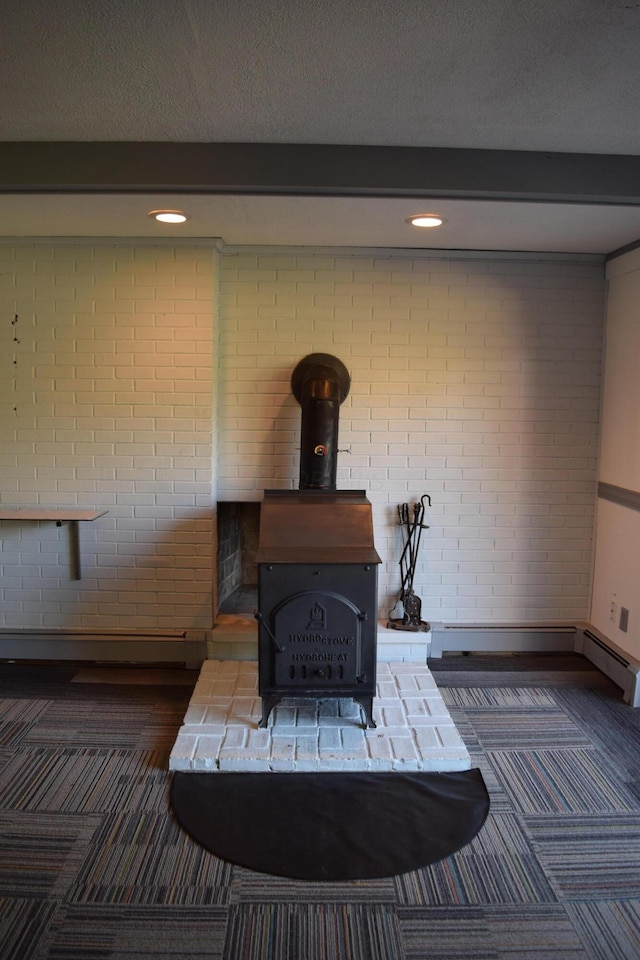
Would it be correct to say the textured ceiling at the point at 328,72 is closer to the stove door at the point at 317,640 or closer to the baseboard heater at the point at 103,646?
the stove door at the point at 317,640

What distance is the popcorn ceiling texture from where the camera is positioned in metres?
3.63

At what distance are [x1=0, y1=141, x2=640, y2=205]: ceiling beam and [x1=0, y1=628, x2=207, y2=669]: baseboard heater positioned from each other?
2.34 meters

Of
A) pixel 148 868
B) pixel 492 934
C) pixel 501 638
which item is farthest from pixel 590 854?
pixel 501 638

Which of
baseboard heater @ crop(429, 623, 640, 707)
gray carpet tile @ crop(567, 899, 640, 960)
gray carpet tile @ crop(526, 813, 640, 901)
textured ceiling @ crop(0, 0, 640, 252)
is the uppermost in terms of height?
textured ceiling @ crop(0, 0, 640, 252)

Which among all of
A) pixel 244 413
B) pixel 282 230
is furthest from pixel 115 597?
pixel 282 230

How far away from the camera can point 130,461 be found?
12.2ft

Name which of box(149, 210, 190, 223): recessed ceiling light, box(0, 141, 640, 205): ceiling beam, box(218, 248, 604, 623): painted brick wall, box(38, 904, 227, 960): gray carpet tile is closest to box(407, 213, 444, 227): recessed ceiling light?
box(0, 141, 640, 205): ceiling beam

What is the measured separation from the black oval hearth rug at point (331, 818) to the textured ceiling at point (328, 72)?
244cm

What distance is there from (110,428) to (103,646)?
4.04 feet

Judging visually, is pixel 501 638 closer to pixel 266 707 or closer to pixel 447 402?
pixel 447 402

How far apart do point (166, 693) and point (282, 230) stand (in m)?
2.42

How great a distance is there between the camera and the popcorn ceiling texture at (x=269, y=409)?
3631 mm

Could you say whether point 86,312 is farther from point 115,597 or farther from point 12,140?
point 115,597

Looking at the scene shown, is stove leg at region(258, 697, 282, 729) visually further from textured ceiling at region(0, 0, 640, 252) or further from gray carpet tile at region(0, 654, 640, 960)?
textured ceiling at region(0, 0, 640, 252)
